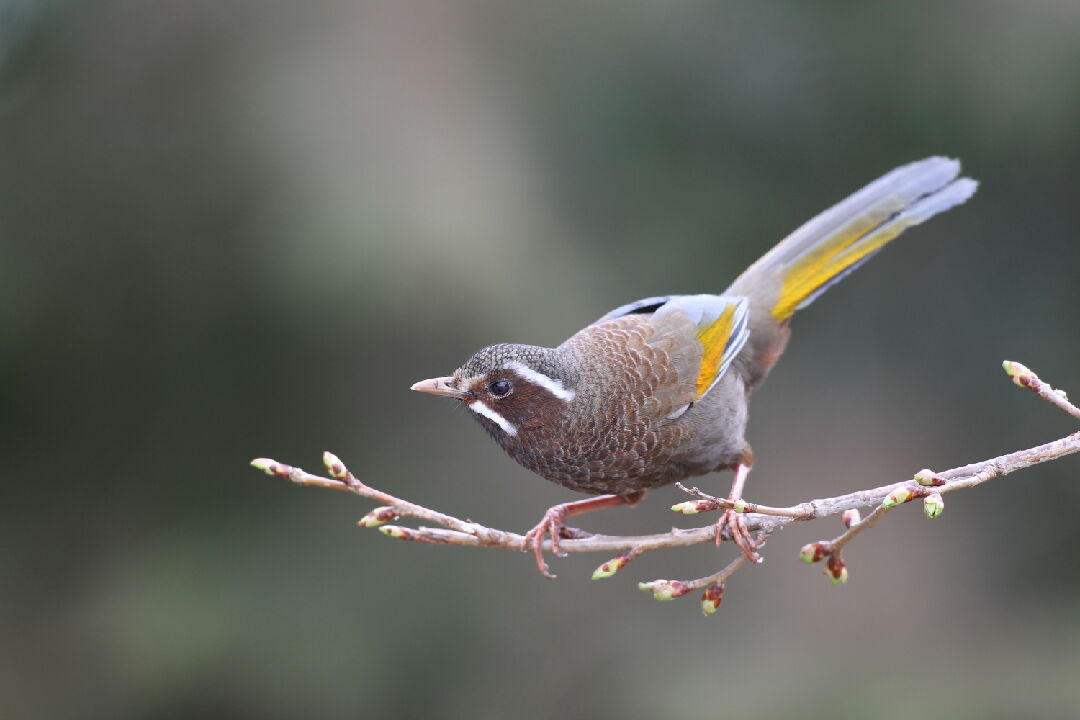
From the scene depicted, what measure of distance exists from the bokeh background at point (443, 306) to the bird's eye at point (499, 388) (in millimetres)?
3300

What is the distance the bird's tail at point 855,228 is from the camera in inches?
150

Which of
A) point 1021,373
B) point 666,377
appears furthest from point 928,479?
point 666,377

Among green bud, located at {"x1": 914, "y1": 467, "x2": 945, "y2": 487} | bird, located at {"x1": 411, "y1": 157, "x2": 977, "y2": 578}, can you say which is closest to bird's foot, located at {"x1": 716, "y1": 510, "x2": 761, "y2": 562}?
bird, located at {"x1": 411, "y1": 157, "x2": 977, "y2": 578}

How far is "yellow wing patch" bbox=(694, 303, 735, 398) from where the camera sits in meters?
3.43

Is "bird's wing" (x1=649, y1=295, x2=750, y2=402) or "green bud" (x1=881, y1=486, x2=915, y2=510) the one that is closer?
"green bud" (x1=881, y1=486, x2=915, y2=510)

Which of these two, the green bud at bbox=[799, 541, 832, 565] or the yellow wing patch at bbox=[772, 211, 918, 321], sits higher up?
the yellow wing patch at bbox=[772, 211, 918, 321]

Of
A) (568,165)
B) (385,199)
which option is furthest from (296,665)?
(568,165)

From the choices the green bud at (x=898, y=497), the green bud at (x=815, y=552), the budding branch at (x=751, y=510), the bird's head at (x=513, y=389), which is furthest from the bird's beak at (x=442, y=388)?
the green bud at (x=898, y=497)

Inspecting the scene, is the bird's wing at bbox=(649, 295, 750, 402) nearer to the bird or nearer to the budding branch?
the bird

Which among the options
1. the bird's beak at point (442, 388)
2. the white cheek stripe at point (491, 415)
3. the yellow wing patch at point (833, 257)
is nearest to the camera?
the bird's beak at point (442, 388)

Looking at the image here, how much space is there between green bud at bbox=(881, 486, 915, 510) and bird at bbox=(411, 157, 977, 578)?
0.54 meters

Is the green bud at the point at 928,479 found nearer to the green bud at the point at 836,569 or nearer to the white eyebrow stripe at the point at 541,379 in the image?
the green bud at the point at 836,569

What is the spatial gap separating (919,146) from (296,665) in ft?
16.8

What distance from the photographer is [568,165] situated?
7.05 metres
